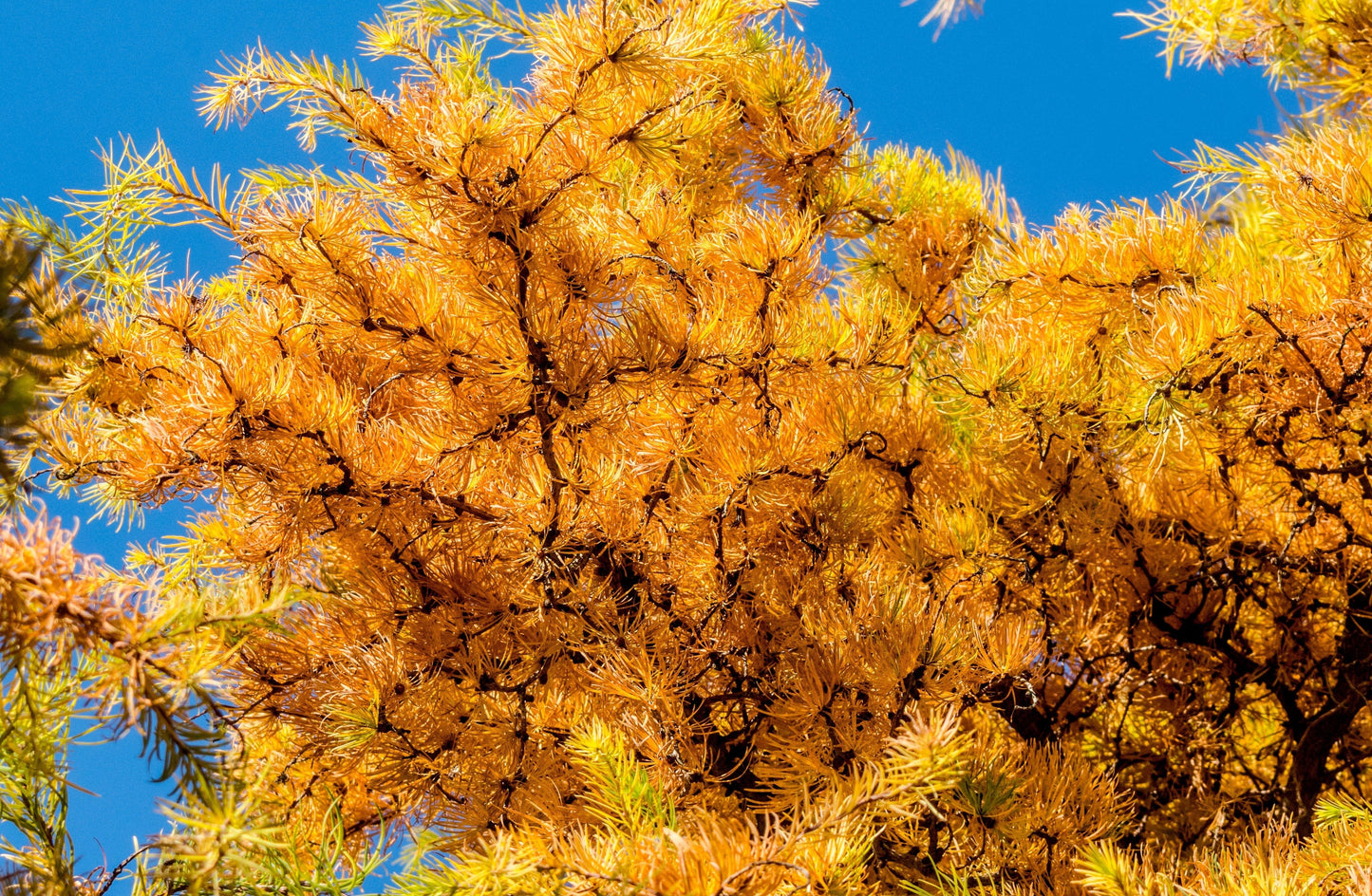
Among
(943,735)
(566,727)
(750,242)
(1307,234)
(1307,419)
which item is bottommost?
(943,735)

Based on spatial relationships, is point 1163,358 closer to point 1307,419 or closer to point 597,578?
point 1307,419

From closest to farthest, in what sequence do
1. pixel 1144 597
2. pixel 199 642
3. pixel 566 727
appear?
pixel 199 642 < pixel 566 727 < pixel 1144 597

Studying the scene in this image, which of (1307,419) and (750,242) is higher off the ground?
(750,242)

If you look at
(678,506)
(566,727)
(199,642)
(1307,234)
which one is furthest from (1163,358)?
(199,642)

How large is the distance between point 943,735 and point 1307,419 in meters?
0.63

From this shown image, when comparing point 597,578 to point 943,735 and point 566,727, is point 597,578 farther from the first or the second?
point 943,735

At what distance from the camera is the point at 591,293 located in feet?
2.56

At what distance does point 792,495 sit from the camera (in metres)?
0.86

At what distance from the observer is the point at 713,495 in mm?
787

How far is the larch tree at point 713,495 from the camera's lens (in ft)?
2.33

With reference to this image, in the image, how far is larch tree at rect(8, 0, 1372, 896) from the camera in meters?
0.71

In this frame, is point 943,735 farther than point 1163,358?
No

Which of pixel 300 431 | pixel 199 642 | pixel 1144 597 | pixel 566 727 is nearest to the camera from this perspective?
pixel 199 642

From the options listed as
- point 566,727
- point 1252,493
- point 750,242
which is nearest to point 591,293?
point 750,242
